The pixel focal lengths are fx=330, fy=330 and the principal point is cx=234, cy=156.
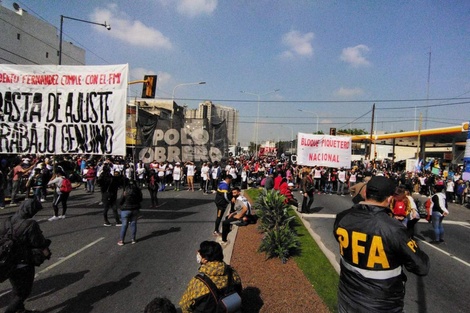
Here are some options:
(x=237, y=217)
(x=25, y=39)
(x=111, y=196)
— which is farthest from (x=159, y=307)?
(x=25, y=39)

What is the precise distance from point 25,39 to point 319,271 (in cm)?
3961

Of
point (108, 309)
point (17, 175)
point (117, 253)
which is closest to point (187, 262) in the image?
point (117, 253)

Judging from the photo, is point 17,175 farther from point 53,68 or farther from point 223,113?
point 223,113

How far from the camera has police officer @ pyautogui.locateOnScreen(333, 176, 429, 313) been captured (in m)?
2.44

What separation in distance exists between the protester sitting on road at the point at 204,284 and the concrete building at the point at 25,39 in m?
35.3

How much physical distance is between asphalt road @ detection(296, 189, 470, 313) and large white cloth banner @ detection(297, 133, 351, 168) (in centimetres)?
422

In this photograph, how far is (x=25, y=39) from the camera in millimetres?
34500

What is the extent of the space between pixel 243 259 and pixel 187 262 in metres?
1.14

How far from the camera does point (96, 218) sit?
10.8m

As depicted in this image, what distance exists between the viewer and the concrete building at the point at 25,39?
3106cm

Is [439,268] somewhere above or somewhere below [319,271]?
below

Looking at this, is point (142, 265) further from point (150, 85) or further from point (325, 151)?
point (325, 151)

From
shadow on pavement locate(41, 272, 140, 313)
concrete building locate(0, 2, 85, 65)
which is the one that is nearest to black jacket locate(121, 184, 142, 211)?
shadow on pavement locate(41, 272, 140, 313)

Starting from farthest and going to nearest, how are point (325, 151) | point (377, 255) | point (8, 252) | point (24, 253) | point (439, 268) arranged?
1. point (325, 151)
2. point (439, 268)
3. point (24, 253)
4. point (8, 252)
5. point (377, 255)
